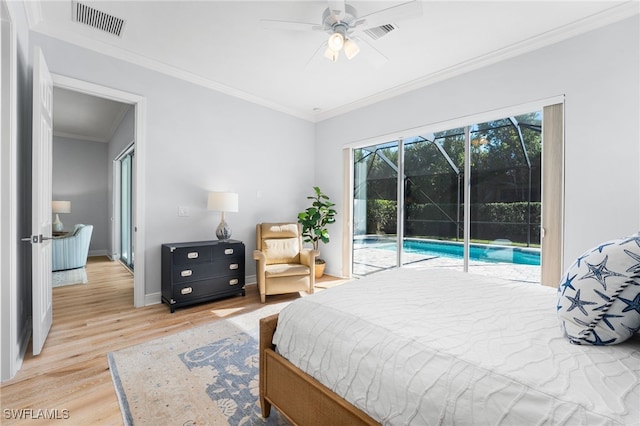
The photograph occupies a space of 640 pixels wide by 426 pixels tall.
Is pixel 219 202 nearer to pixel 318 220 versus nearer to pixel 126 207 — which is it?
pixel 318 220

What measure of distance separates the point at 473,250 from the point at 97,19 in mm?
4351

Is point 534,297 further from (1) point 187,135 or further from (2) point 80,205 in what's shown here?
(2) point 80,205

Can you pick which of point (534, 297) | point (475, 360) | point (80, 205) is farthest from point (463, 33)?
point (80, 205)

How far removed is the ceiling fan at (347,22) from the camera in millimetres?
2055

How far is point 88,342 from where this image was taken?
2.38 meters

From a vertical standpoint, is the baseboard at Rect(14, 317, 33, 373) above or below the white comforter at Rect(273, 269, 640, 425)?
below

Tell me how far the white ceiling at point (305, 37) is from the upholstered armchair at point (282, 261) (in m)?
1.96

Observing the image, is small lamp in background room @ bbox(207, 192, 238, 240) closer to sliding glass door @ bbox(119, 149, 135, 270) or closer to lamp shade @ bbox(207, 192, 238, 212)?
lamp shade @ bbox(207, 192, 238, 212)

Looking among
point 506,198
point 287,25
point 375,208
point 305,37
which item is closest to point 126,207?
point 375,208

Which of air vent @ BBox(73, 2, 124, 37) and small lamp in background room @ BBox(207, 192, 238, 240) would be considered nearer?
air vent @ BBox(73, 2, 124, 37)

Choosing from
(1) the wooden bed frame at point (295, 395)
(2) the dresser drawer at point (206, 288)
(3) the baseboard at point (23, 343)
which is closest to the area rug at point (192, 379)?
(1) the wooden bed frame at point (295, 395)

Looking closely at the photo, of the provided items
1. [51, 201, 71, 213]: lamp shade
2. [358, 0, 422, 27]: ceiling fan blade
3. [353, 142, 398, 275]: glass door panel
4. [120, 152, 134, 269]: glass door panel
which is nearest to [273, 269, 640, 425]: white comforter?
[358, 0, 422, 27]: ceiling fan blade

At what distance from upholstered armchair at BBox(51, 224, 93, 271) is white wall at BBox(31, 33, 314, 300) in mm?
3019

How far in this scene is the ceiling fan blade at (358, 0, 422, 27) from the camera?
1.95 meters
